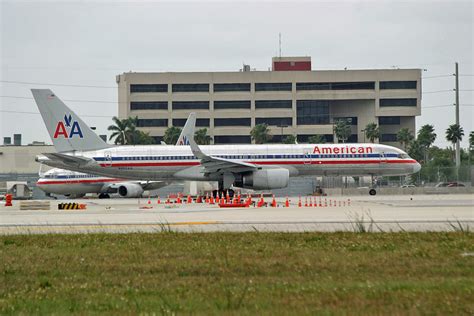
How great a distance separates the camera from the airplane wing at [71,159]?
4847cm

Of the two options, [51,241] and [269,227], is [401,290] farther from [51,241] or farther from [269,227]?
[269,227]

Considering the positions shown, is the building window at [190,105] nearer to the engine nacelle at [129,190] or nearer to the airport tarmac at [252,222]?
the engine nacelle at [129,190]

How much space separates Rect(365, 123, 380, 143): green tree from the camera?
122m

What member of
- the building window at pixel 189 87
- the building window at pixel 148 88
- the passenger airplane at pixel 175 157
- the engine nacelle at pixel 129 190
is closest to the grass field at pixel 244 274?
the passenger airplane at pixel 175 157

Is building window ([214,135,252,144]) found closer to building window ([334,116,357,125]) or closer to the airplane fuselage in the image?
building window ([334,116,357,125])

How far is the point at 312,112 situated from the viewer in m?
133

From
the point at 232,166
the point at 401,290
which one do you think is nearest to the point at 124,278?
the point at 401,290

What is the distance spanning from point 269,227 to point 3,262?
32.2 ft

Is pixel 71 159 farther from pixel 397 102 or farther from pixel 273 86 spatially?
pixel 397 102

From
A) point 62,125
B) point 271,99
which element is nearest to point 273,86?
point 271,99

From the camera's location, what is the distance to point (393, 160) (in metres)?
52.4

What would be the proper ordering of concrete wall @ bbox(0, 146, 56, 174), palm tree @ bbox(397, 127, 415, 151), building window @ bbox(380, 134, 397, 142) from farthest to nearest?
building window @ bbox(380, 134, 397, 142)
palm tree @ bbox(397, 127, 415, 151)
concrete wall @ bbox(0, 146, 56, 174)

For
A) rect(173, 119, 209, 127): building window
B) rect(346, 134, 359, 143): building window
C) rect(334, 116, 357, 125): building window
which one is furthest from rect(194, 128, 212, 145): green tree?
rect(346, 134, 359, 143): building window

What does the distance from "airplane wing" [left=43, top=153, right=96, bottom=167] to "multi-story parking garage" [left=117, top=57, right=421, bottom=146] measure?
259 ft
